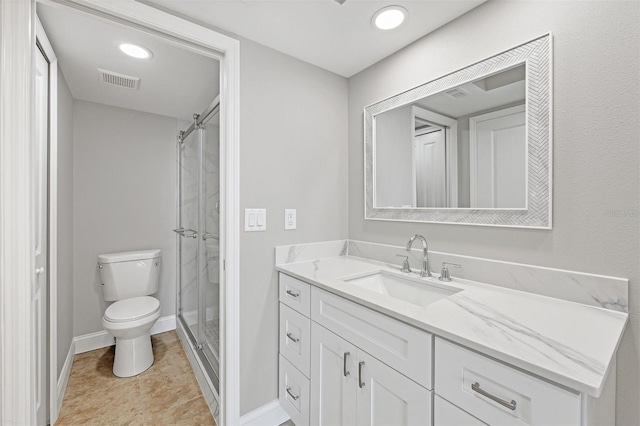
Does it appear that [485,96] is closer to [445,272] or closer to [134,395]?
[445,272]

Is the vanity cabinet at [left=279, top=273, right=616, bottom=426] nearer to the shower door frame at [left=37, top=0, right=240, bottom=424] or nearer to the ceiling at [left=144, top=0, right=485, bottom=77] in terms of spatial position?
the shower door frame at [left=37, top=0, right=240, bottom=424]

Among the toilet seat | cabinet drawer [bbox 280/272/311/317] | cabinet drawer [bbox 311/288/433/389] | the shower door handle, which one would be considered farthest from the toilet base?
cabinet drawer [bbox 311/288/433/389]

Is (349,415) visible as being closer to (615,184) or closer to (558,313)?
(558,313)

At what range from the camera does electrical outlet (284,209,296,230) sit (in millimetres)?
1698

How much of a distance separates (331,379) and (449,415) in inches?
22.4

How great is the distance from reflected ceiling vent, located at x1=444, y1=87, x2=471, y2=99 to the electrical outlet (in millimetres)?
1046

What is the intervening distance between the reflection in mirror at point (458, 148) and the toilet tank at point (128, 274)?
208 centimetres

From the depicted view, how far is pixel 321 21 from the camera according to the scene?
1397mm

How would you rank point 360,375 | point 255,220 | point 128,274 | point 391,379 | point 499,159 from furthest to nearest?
point 128,274, point 255,220, point 499,159, point 360,375, point 391,379

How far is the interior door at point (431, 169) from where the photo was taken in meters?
1.47

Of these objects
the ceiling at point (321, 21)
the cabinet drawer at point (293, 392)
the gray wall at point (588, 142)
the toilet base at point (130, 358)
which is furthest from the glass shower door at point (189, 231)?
the gray wall at point (588, 142)

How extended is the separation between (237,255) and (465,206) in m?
1.19

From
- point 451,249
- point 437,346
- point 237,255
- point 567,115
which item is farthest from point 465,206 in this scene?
point 237,255

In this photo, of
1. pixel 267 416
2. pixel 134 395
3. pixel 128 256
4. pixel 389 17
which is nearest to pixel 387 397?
pixel 267 416
